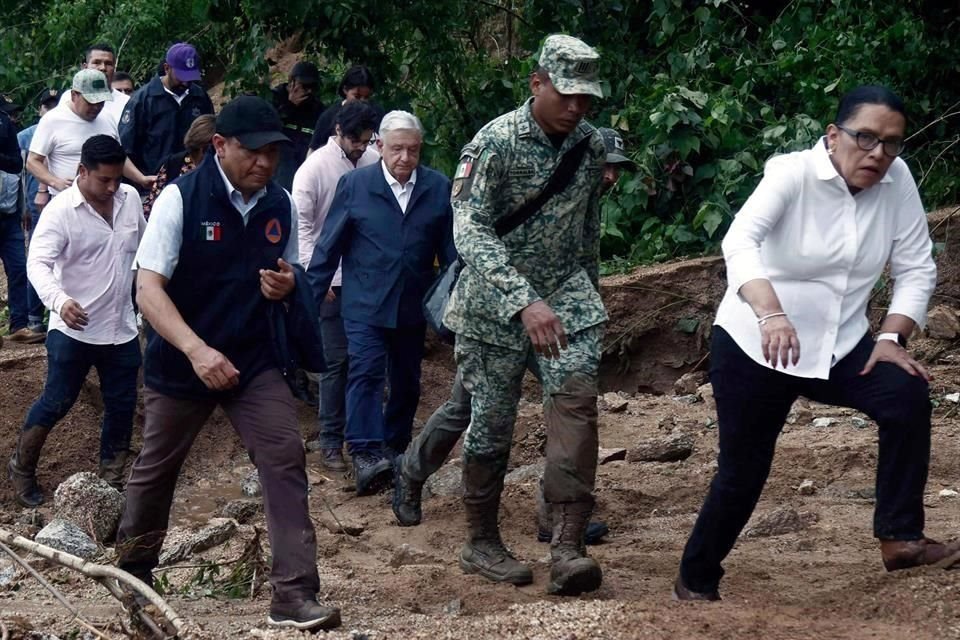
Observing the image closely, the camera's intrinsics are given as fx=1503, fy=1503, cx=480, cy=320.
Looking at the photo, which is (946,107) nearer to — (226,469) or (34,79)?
(226,469)

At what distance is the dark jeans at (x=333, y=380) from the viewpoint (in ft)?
29.4

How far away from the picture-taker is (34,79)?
17.2 m

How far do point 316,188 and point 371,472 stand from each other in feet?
6.00

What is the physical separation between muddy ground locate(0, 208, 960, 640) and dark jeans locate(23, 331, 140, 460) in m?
0.60

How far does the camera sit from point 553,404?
5.82 m

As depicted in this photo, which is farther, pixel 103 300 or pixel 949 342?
pixel 949 342

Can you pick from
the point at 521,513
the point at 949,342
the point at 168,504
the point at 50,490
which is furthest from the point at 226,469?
the point at 949,342

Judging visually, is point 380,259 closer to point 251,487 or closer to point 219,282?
point 251,487

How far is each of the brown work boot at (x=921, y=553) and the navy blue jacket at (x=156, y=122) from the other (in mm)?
6428

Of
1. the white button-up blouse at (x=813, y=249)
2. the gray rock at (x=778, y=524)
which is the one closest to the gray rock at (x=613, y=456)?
the gray rock at (x=778, y=524)

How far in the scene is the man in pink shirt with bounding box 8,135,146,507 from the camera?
7930mm

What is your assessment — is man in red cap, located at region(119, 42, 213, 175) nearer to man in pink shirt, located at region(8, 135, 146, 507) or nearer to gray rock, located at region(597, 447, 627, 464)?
man in pink shirt, located at region(8, 135, 146, 507)

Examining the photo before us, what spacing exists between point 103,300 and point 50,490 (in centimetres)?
151

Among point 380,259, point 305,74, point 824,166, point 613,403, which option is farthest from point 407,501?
point 305,74
